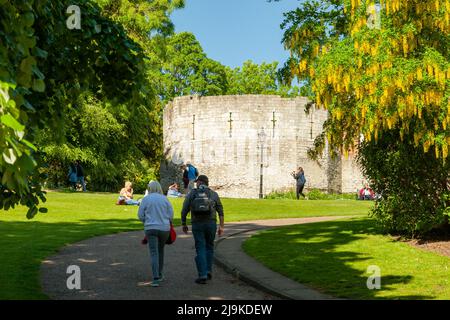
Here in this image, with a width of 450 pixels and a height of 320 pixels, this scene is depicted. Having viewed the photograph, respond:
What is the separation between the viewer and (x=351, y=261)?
1342cm

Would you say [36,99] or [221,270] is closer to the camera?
[36,99]

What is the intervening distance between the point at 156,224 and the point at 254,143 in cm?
3518

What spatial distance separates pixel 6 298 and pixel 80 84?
3038mm

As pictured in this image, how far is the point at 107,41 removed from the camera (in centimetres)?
893

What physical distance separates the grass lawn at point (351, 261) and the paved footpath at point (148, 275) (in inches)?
18.4

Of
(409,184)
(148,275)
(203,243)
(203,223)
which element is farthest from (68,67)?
(409,184)

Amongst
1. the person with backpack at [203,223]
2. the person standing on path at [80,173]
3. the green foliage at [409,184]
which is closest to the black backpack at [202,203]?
the person with backpack at [203,223]

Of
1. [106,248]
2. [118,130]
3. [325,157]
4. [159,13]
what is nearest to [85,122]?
[118,130]

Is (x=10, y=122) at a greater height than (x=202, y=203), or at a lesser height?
greater

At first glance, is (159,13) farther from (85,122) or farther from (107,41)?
(107,41)

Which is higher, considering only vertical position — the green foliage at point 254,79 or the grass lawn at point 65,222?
the green foliage at point 254,79

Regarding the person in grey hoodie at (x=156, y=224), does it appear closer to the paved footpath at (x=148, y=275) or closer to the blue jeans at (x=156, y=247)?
the blue jeans at (x=156, y=247)

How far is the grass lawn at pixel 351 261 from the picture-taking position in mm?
10617

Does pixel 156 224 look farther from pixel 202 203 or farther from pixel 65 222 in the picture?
pixel 65 222
